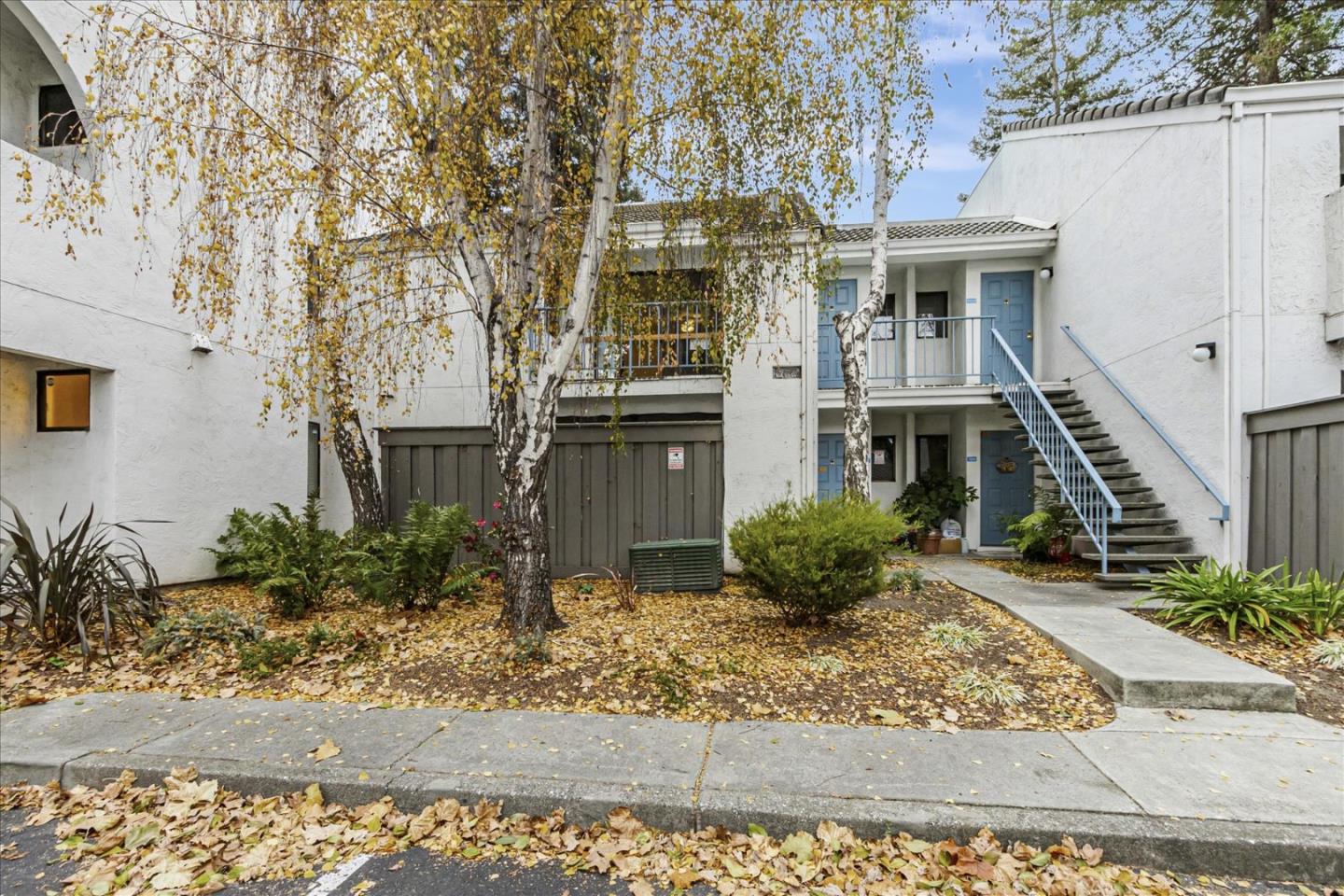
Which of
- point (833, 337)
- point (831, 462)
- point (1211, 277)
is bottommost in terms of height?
point (831, 462)

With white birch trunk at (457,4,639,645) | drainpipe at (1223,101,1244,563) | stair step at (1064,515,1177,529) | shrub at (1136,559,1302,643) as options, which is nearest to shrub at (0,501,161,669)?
white birch trunk at (457,4,639,645)

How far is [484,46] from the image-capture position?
4461 millimetres

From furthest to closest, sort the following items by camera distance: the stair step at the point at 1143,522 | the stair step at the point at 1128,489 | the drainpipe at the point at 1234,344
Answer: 1. the stair step at the point at 1128,489
2. the stair step at the point at 1143,522
3. the drainpipe at the point at 1234,344

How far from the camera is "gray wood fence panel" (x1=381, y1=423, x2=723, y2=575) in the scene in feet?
25.7

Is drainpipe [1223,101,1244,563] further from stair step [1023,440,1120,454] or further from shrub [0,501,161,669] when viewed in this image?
shrub [0,501,161,669]

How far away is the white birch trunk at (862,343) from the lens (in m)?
6.66

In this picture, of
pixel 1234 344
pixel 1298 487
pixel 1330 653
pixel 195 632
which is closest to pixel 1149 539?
pixel 1298 487

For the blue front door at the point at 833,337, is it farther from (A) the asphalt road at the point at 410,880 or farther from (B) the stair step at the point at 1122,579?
(A) the asphalt road at the point at 410,880

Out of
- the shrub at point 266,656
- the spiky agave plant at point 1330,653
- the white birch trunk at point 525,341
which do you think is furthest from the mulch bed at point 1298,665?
the shrub at point 266,656

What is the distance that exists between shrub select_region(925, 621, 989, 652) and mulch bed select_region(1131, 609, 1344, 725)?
5.44ft

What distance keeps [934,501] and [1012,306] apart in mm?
3811

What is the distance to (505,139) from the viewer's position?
5.20 metres

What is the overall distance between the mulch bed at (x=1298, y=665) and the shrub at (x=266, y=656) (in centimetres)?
676

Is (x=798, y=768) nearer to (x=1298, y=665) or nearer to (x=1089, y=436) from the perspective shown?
(x=1298, y=665)
